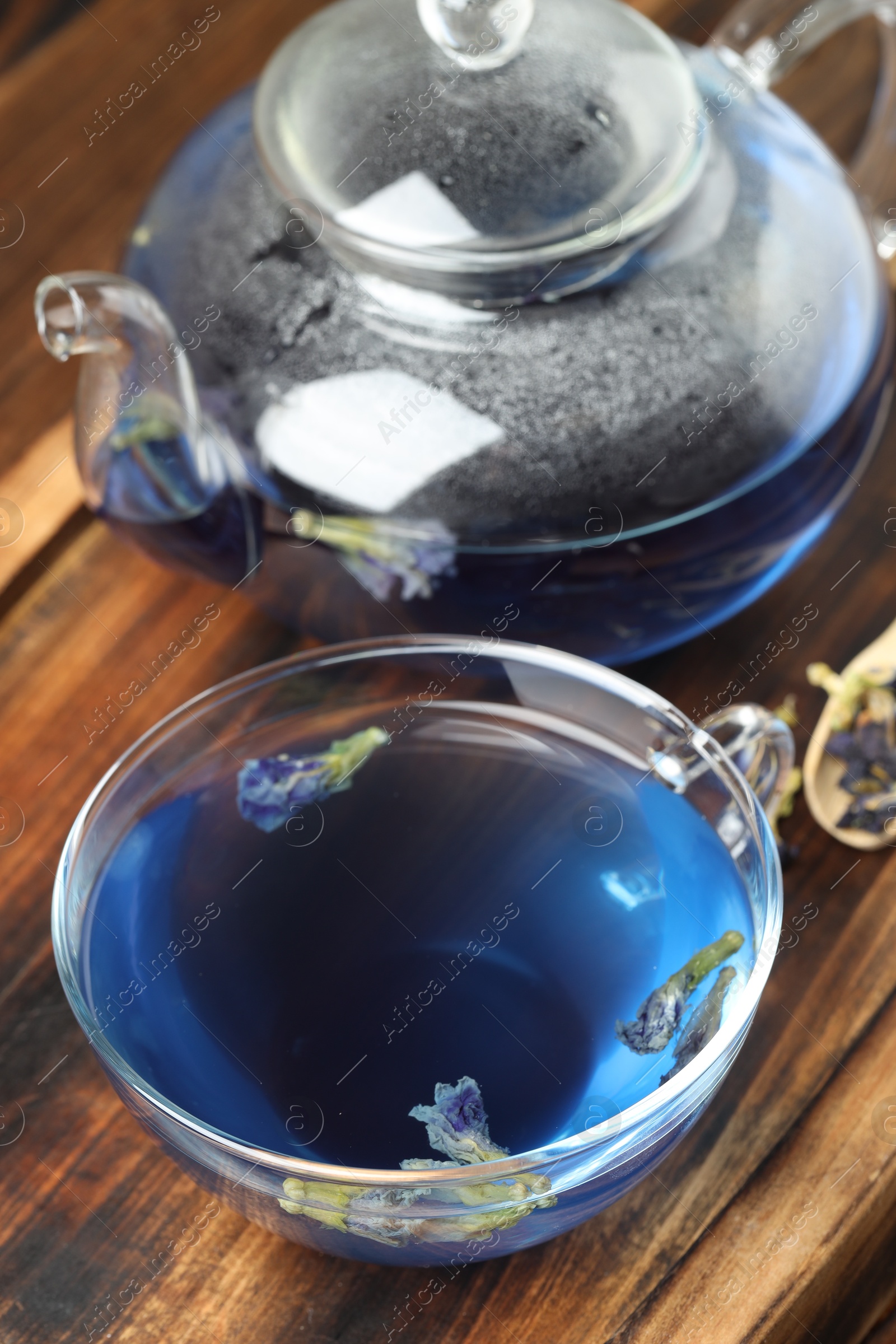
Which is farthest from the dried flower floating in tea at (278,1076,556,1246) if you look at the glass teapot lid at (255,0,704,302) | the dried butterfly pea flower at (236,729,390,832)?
the glass teapot lid at (255,0,704,302)

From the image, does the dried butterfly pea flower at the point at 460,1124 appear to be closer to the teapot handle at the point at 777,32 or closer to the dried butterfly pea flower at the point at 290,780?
the dried butterfly pea flower at the point at 290,780

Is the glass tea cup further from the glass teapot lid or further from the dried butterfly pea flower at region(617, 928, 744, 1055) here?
the glass teapot lid

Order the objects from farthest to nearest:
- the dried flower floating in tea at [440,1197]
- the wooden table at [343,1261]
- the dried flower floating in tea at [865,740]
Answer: the dried flower floating in tea at [865,740], the wooden table at [343,1261], the dried flower floating in tea at [440,1197]

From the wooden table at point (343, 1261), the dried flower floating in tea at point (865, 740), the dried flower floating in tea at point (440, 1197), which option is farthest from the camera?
the dried flower floating in tea at point (865, 740)

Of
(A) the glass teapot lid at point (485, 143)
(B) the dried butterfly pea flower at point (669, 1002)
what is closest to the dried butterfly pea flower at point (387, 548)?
(A) the glass teapot lid at point (485, 143)

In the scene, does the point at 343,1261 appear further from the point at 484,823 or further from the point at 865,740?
the point at 865,740

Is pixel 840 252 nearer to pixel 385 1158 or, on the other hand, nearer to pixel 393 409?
pixel 393 409

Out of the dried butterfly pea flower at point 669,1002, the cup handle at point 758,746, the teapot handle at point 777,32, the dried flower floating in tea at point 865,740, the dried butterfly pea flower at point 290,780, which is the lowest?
the dried flower floating in tea at point 865,740
